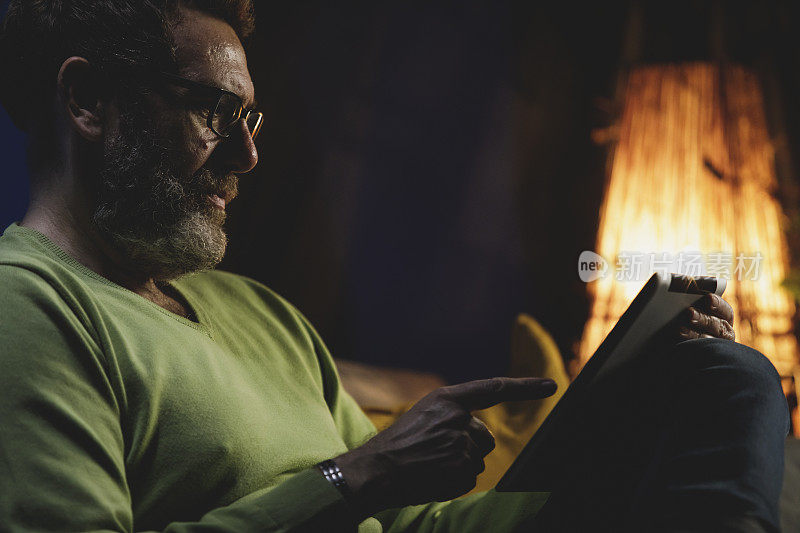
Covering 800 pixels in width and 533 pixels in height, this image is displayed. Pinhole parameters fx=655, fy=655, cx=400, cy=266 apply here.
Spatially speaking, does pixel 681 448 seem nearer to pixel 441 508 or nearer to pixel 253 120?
pixel 441 508

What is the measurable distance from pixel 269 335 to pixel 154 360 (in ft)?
0.93

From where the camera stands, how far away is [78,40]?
84cm

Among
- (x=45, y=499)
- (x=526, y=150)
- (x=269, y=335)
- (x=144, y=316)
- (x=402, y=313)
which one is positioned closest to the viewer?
(x=45, y=499)

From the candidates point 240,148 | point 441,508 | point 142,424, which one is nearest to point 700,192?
point 441,508

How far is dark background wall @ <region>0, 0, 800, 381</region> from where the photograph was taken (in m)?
2.02

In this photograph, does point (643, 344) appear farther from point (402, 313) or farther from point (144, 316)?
point (402, 313)

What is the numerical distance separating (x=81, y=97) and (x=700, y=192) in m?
1.87

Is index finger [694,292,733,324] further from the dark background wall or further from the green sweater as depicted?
the dark background wall

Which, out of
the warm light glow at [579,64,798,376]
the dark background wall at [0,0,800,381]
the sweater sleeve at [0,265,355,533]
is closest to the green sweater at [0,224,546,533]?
the sweater sleeve at [0,265,355,533]

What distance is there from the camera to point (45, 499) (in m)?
0.58

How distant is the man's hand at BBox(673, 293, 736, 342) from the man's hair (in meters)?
0.73

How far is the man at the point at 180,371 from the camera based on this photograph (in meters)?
0.63

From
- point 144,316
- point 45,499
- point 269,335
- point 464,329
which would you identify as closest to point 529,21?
point 464,329

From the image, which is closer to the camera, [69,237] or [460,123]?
[69,237]
